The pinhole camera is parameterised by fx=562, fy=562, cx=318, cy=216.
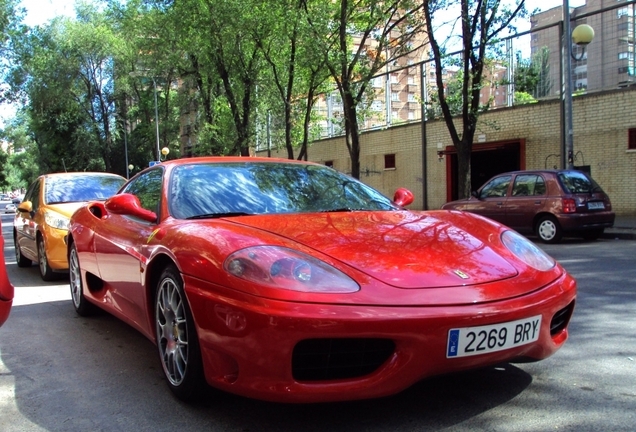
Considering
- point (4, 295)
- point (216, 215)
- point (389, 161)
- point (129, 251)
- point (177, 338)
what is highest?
point (389, 161)

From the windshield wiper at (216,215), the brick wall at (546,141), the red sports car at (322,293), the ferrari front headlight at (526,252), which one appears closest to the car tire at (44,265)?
the red sports car at (322,293)

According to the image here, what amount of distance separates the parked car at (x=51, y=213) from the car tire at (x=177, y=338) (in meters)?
4.48

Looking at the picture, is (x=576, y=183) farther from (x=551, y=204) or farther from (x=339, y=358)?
(x=339, y=358)

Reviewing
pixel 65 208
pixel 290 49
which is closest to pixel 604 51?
pixel 290 49

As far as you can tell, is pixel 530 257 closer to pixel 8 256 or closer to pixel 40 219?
pixel 40 219

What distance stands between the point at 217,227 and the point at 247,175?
897 millimetres

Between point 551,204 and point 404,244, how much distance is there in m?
8.98

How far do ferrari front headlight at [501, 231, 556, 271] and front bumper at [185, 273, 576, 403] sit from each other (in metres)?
0.57

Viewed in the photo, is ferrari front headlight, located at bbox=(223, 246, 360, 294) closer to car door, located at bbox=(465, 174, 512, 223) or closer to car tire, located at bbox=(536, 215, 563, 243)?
car tire, located at bbox=(536, 215, 563, 243)

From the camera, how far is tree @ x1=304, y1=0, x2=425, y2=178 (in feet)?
57.4

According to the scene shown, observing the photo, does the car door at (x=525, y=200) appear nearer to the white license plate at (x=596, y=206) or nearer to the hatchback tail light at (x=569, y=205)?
the hatchback tail light at (x=569, y=205)

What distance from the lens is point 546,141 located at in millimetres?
18125

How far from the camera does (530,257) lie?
121 inches

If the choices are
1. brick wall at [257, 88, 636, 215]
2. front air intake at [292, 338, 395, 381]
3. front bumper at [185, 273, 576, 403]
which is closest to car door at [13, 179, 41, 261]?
front bumper at [185, 273, 576, 403]
